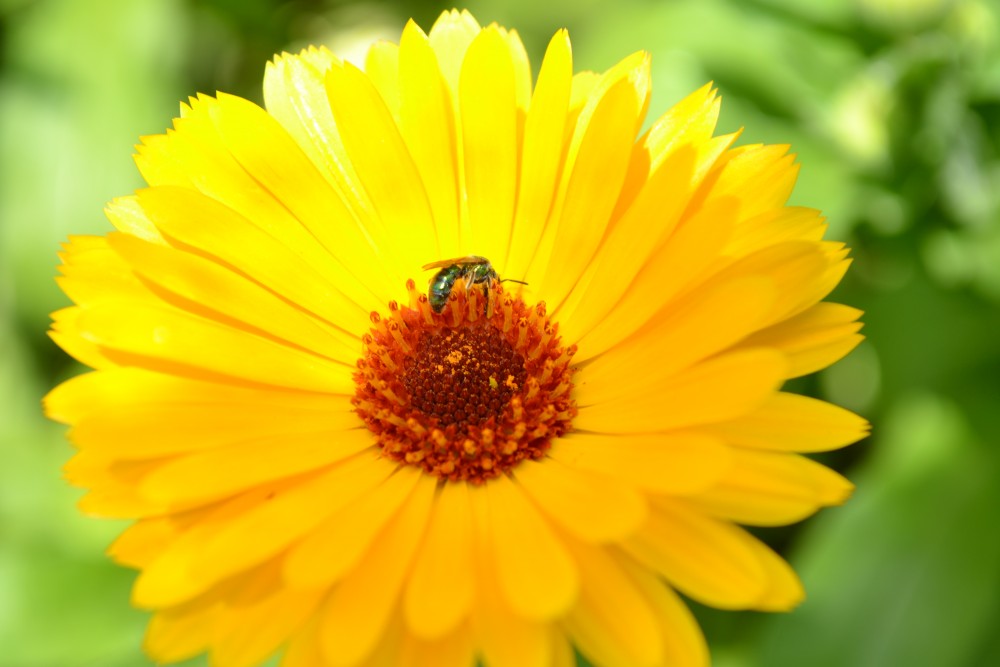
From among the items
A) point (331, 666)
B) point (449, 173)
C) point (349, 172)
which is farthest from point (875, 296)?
point (331, 666)

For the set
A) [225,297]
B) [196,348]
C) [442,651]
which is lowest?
[442,651]

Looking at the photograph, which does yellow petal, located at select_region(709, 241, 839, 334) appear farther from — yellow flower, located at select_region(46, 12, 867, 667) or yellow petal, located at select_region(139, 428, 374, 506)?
yellow petal, located at select_region(139, 428, 374, 506)

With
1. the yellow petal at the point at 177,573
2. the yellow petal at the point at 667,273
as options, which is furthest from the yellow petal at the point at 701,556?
the yellow petal at the point at 177,573

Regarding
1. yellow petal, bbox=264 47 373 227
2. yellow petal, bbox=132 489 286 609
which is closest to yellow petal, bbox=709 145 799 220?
yellow petal, bbox=264 47 373 227

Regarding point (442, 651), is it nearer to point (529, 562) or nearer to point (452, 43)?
point (529, 562)

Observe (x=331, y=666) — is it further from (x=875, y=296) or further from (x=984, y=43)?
(x=984, y=43)

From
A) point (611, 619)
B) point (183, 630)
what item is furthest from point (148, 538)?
point (611, 619)
